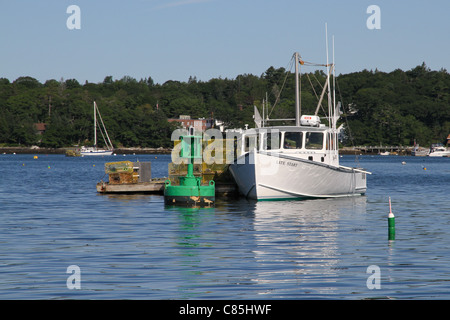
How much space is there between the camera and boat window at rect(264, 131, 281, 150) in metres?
39.1

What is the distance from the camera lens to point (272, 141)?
3919 centimetres

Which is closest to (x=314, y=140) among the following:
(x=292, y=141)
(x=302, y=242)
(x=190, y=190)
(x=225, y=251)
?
(x=292, y=141)

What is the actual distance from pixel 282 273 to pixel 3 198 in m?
32.7

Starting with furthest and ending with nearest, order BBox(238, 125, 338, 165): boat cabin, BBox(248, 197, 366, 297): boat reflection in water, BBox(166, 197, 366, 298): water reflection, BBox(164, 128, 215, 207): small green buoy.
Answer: BBox(238, 125, 338, 165): boat cabin
BBox(164, 128, 215, 207): small green buoy
BBox(248, 197, 366, 297): boat reflection in water
BBox(166, 197, 366, 298): water reflection

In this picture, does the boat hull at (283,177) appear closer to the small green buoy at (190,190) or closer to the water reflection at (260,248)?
the water reflection at (260,248)

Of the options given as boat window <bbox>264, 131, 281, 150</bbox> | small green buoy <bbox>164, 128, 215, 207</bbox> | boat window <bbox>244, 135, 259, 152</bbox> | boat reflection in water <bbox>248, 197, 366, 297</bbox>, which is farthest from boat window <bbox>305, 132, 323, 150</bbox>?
small green buoy <bbox>164, 128, 215, 207</bbox>

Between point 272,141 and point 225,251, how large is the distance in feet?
58.7

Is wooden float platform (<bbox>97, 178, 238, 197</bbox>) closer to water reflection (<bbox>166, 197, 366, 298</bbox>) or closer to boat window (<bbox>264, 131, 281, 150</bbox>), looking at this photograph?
boat window (<bbox>264, 131, 281, 150</bbox>)

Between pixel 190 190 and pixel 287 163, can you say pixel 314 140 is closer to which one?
pixel 287 163

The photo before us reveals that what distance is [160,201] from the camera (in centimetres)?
4159

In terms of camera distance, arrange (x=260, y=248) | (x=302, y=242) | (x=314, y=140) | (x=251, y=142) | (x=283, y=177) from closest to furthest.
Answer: (x=260, y=248)
(x=302, y=242)
(x=283, y=177)
(x=314, y=140)
(x=251, y=142)
